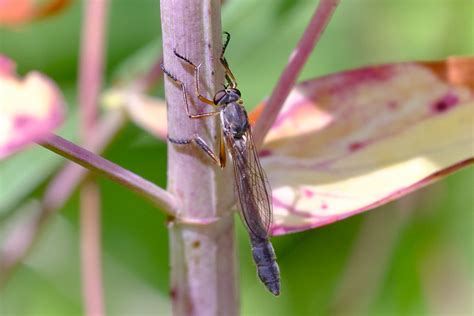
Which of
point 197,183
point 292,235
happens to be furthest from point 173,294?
point 292,235

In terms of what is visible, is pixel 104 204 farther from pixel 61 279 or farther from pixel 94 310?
pixel 94 310

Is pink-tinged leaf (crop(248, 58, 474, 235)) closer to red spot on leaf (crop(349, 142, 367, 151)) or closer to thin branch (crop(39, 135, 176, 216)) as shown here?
red spot on leaf (crop(349, 142, 367, 151))

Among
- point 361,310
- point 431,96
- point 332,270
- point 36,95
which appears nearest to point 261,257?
point 431,96

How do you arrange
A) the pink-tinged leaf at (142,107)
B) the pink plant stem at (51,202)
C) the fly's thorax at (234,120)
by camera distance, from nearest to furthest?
the fly's thorax at (234,120), the pink-tinged leaf at (142,107), the pink plant stem at (51,202)

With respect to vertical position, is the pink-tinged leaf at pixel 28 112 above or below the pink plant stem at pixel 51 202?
below

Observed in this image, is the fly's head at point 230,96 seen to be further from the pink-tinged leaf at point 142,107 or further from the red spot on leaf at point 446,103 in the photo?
the red spot on leaf at point 446,103

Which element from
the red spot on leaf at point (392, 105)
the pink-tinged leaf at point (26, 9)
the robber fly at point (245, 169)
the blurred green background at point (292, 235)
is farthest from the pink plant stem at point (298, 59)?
the blurred green background at point (292, 235)

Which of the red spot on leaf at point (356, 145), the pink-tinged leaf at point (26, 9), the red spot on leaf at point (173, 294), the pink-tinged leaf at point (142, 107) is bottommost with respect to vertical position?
the red spot on leaf at point (173, 294)

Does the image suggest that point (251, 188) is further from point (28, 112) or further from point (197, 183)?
point (28, 112)
